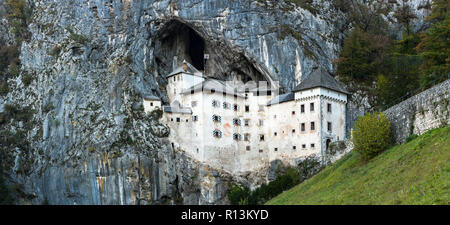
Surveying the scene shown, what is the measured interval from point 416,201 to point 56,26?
57.8m

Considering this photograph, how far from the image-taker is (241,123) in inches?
2571

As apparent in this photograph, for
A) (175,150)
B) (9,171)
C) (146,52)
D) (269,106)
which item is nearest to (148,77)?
(146,52)

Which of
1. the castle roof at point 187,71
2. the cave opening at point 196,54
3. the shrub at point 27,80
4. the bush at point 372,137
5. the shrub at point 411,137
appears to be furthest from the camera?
the shrub at point 27,80

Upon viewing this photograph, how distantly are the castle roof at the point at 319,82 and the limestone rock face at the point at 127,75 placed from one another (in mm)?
3784

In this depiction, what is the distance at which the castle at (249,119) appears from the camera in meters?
60.1

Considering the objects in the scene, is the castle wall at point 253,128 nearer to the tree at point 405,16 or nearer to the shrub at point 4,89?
the tree at point 405,16

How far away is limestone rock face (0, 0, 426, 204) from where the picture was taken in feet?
197

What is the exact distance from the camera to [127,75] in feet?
214

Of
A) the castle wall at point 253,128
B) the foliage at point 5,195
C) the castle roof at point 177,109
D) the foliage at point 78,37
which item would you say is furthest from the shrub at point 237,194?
the foliage at point 78,37

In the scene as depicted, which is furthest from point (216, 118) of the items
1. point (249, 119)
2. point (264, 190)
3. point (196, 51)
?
point (196, 51)

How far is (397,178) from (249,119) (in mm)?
38003

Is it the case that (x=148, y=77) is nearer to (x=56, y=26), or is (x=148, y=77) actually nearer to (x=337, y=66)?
(x=56, y=26)

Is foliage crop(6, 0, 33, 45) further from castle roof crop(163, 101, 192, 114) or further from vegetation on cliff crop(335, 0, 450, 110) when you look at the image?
vegetation on cliff crop(335, 0, 450, 110)

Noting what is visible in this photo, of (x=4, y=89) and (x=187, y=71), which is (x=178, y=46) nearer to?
(x=187, y=71)
